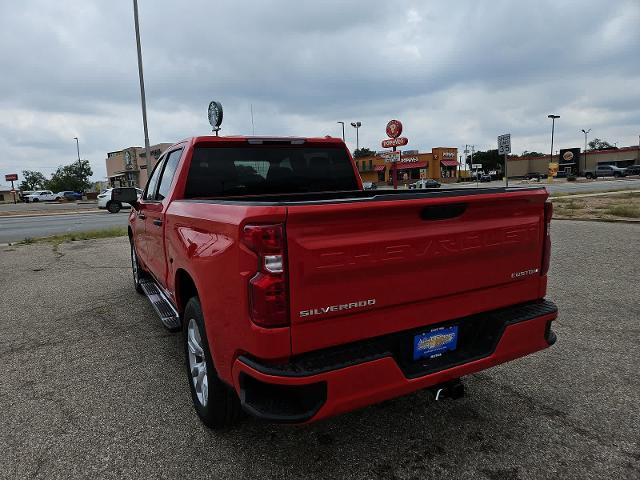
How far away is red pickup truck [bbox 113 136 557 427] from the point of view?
2113 mm

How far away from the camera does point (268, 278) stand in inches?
82.7

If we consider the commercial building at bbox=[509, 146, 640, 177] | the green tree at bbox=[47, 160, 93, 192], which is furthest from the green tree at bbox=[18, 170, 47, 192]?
the commercial building at bbox=[509, 146, 640, 177]

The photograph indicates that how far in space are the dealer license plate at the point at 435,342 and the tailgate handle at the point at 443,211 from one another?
630mm

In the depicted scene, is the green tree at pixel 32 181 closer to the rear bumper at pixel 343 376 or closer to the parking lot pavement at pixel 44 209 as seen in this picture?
the parking lot pavement at pixel 44 209

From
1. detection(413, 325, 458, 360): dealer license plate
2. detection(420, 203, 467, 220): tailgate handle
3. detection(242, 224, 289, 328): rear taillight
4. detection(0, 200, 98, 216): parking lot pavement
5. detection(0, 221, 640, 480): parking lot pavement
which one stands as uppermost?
detection(420, 203, 467, 220): tailgate handle

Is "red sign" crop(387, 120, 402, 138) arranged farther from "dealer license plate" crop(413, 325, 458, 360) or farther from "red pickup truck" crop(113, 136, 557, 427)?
"dealer license plate" crop(413, 325, 458, 360)

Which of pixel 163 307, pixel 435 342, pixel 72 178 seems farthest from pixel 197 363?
pixel 72 178

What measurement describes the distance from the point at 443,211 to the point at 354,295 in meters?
0.68

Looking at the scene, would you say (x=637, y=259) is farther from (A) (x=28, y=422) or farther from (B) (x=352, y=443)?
(A) (x=28, y=422)

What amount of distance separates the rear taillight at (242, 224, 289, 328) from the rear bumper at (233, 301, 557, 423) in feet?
0.81

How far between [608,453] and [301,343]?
6.27 ft

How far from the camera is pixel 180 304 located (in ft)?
11.3

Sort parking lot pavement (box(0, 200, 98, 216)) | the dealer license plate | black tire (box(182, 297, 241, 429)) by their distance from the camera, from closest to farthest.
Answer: the dealer license plate, black tire (box(182, 297, 241, 429)), parking lot pavement (box(0, 200, 98, 216))

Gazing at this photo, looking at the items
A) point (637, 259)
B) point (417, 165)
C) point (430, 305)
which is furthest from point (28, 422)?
point (417, 165)
